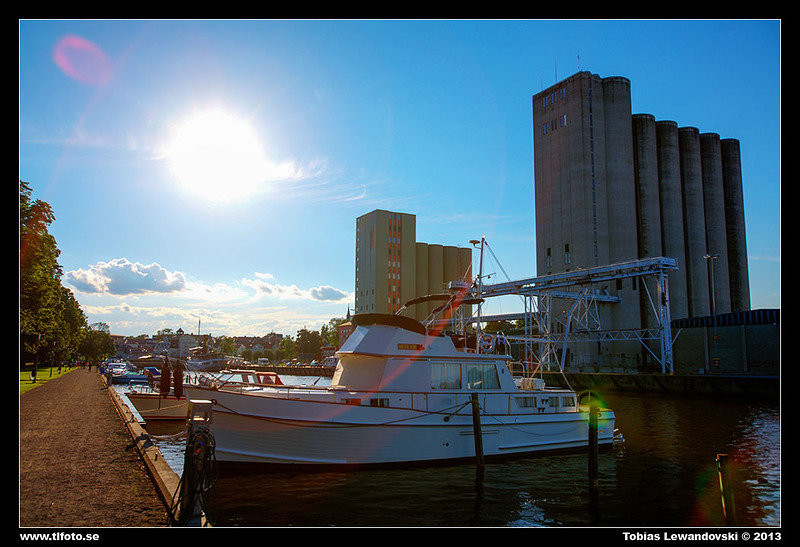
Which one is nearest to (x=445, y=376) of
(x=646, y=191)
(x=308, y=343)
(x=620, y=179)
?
(x=620, y=179)

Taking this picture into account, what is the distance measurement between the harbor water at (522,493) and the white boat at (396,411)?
1.76 ft

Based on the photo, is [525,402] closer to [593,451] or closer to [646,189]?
[593,451]

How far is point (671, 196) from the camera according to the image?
74.6m

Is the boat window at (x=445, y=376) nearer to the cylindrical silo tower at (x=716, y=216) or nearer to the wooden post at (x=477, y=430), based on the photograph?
the wooden post at (x=477, y=430)

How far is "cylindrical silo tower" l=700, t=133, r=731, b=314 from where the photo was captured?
76875 mm

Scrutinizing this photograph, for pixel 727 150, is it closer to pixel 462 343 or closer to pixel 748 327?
pixel 748 327

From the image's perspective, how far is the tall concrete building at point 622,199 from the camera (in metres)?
68.1

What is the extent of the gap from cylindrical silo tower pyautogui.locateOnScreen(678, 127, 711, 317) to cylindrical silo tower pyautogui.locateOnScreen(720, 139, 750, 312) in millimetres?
7926

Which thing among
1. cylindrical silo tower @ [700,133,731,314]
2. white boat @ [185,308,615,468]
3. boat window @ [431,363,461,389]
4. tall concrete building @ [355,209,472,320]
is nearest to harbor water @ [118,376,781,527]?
white boat @ [185,308,615,468]

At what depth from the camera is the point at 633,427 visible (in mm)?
25688

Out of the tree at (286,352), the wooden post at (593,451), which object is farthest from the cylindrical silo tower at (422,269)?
the wooden post at (593,451)

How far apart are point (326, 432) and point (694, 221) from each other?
3067 inches
